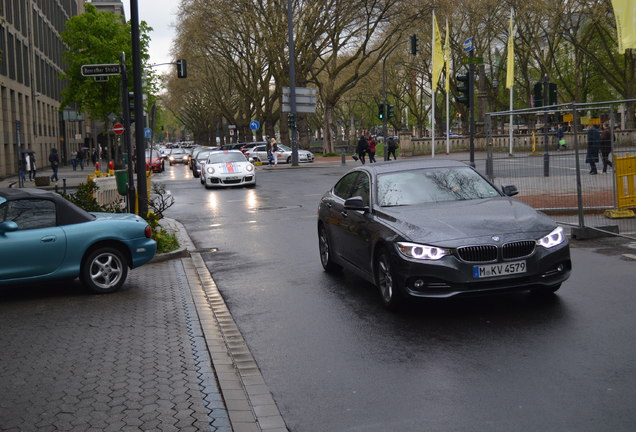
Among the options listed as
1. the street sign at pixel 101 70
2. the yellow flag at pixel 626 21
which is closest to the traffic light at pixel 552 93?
the yellow flag at pixel 626 21

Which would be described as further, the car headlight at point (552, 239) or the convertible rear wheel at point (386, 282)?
the convertible rear wheel at point (386, 282)

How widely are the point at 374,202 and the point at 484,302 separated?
1.57 metres

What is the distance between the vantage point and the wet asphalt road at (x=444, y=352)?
5.19 meters

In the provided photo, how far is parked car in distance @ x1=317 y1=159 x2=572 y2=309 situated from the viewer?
25.1 feet

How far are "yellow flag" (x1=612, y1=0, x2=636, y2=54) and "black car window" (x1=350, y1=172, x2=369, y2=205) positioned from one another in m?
8.63

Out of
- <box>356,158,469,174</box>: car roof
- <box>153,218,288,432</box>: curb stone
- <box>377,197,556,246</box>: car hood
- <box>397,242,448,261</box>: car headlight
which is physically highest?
<box>356,158,469,174</box>: car roof

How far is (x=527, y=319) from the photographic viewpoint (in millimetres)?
7699

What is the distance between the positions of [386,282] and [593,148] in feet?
18.9

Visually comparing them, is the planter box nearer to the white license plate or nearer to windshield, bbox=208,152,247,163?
windshield, bbox=208,152,247,163

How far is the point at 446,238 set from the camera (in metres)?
7.72

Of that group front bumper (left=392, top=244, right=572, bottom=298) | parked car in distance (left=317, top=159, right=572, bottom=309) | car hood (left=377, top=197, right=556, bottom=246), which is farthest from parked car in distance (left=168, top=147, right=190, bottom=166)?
front bumper (left=392, top=244, right=572, bottom=298)

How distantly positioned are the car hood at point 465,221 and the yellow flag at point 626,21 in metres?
9.06

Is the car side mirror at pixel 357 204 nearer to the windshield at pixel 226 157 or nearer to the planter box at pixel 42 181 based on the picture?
the windshield at pixel 226 157

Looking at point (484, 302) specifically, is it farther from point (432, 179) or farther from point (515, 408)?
point (515, 408)
